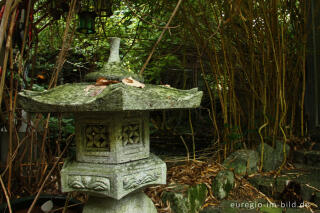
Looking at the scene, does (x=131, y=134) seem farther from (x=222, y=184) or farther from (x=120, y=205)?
(x=222, y=184)

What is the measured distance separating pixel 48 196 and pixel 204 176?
1186 mm

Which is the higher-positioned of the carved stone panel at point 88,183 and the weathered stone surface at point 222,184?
the carved stone panel at point 88,183

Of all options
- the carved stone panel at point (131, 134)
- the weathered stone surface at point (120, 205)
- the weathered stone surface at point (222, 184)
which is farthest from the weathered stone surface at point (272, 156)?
the carved stone panel at point (131, 134)

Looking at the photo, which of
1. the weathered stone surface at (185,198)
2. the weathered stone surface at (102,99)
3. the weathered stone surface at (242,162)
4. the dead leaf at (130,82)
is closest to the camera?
the weathered stone surface at (102,99)

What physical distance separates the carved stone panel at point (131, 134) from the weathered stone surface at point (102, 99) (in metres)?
0.25

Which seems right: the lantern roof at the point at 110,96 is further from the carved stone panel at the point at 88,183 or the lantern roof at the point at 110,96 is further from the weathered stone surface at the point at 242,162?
the weathered stone surface at the point at 242,162

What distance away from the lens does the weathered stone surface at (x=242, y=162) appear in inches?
93.4

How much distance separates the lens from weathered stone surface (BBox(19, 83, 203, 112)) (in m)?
1.02

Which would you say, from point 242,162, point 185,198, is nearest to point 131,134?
point 185,198

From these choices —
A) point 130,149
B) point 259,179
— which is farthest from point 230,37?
point 130,149

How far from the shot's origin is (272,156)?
8.48ft

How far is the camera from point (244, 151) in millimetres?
2494

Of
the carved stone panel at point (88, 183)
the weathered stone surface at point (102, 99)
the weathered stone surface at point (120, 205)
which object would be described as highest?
the weathered stone surface at point (102, 99)

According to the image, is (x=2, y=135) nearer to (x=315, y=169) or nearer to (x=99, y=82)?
(x=99, y=82)
